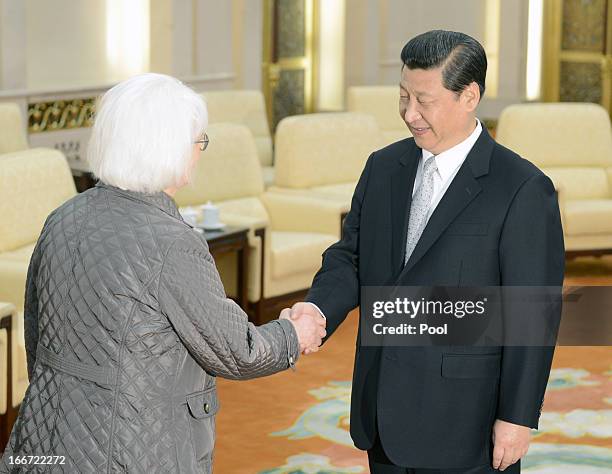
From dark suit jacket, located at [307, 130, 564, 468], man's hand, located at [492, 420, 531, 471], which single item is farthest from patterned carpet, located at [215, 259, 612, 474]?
man's hand, located at [492, 420, 531, 471]

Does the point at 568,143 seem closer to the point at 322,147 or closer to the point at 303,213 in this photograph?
the point at 322,147

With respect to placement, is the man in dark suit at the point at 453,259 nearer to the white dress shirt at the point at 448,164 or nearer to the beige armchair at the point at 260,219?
the white dress shirt at the point at 448,164

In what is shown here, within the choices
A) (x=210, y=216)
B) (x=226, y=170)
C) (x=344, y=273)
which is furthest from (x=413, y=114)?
(x=226, y=170)

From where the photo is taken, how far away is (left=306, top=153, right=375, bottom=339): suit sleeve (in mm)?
2771

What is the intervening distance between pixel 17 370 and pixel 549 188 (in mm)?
2775

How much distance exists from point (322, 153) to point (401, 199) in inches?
193

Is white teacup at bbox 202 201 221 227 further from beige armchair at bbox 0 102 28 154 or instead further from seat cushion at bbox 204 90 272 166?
seat cushion at bbox 204 90 272 166

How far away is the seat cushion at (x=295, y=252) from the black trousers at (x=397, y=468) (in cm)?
385

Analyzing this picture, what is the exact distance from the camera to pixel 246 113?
8891 mm

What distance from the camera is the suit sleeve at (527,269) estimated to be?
2.43 m

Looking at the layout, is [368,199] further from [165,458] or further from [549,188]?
[165,458]

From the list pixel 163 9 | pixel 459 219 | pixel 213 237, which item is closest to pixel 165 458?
pixel 459 219

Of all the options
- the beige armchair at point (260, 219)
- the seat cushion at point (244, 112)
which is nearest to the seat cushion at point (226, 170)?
the beige armchair at point (260, 219)

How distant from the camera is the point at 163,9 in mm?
9273
